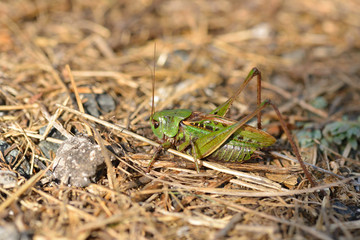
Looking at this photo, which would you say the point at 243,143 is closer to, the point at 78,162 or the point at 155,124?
the point at 155,124

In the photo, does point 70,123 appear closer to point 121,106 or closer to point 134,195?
point 121,106

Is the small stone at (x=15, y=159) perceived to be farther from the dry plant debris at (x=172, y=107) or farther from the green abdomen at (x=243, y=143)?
the green abdomen at (x=243, y=143)

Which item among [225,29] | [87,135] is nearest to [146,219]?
[87,135]

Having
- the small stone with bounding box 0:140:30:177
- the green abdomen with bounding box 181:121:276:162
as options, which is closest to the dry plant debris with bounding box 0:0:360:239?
the small stone with bounding box 0:140:30:177

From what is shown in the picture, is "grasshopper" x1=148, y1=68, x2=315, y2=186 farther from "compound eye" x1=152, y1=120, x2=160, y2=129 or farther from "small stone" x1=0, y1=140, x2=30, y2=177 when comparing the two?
"small stone" x1=0, y1=140, x2=30, y2=177

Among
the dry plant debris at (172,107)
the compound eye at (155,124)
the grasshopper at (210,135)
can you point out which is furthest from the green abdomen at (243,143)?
the compound eye at (155,124)

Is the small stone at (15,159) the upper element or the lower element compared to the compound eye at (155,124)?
lower
